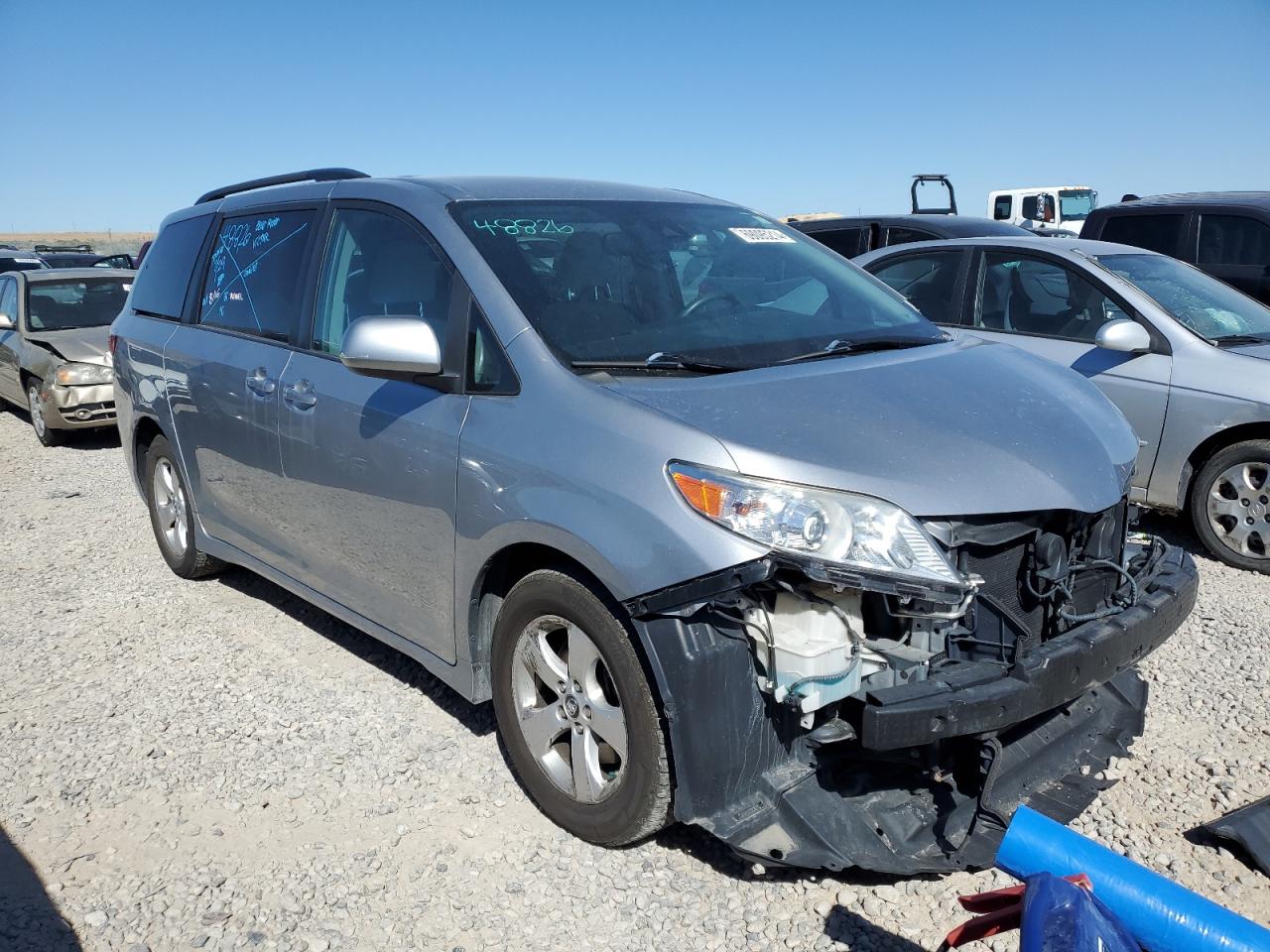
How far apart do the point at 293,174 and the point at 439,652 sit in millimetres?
2801

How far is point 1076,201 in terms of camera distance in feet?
79.9

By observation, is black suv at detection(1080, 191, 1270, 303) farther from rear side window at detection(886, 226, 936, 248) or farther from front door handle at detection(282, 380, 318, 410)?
front door handle at detection(282, 380, 318, 410)

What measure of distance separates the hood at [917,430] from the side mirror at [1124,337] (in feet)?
8.08

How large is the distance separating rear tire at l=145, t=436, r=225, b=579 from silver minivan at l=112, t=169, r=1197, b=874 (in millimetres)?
1368

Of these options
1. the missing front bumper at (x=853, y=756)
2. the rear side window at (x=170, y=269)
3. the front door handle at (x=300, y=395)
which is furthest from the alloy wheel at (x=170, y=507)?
the missing front bumper at (x=853, y=756)

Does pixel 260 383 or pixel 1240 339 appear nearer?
pixel 260 383

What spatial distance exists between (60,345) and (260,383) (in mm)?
7296

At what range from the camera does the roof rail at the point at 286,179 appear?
4.54m

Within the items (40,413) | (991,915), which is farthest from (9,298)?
(991,915)

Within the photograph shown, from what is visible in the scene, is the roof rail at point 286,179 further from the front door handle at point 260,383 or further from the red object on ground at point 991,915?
the red object on ground at point 991,915

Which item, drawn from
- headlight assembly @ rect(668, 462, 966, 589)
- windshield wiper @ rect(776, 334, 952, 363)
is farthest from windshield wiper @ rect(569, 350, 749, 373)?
headlight assembly @ rect(668, 462, 966, 589)

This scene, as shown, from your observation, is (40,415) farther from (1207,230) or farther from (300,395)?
(1207,230)

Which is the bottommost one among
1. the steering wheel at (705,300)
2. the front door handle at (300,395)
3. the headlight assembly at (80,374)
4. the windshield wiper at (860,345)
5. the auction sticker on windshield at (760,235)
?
the headlight assembly at (80,374)

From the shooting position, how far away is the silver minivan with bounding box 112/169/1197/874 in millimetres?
2455
